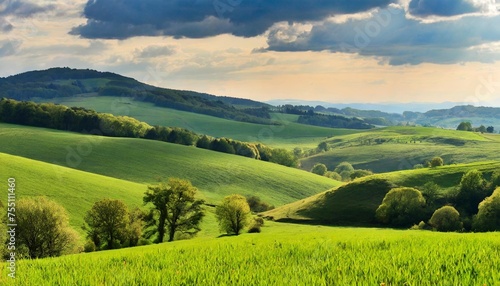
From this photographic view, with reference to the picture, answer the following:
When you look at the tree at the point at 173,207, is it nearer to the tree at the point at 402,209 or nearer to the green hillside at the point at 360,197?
the green hillside at the point at 360,197

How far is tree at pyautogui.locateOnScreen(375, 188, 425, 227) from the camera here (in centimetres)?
10238

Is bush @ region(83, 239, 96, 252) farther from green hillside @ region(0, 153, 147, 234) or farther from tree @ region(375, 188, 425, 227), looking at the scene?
tree @ region(375, 188, 425, 227)

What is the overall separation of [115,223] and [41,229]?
12797mm

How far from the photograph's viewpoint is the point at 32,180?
93.5 m

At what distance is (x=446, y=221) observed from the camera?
9431 centimetres

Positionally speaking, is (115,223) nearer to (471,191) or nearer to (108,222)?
(108,222)

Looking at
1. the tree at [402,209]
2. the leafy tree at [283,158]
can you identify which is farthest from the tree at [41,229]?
the leafy tree at [283,158]

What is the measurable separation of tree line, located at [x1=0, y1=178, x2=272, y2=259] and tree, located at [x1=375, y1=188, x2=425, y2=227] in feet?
106

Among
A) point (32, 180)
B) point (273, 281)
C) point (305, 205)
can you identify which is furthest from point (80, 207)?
point (273, 281)

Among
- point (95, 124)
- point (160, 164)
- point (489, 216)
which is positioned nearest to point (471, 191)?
point (489, 216)

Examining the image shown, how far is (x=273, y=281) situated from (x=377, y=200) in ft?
378

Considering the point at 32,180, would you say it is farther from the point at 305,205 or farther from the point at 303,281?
the point at 303,281

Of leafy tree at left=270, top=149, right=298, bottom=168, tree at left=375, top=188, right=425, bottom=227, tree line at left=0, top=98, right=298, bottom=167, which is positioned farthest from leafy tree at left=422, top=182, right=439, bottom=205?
leafy tree at left=270, top=149, right=298, bottom=168

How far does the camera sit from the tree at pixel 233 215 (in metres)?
85.2
